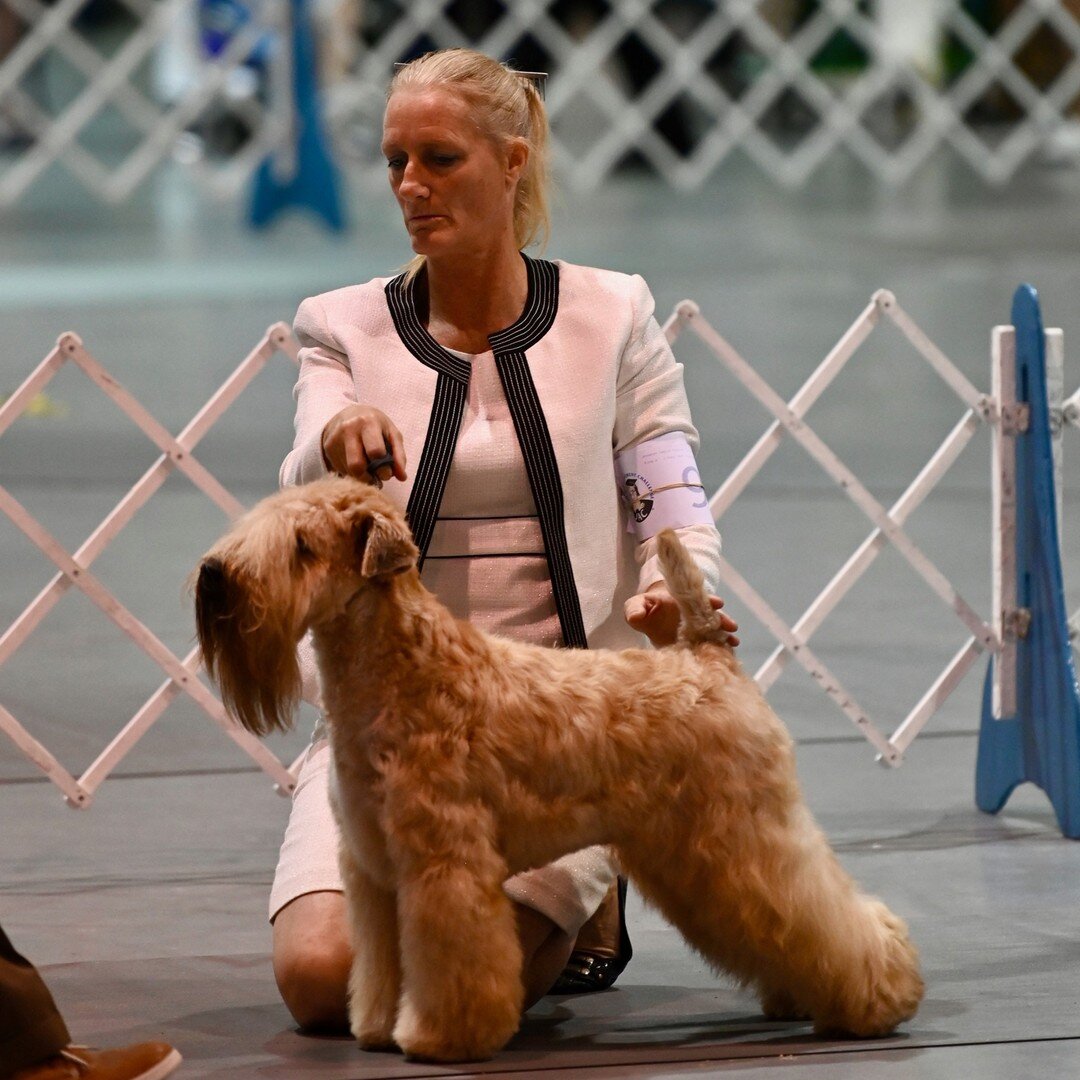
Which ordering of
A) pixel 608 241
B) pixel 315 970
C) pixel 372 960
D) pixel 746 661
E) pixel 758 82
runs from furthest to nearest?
1. pixel 758 82
2. pixel 608 241
3. pixel 746 661
4. pixel 315 970
5. pixel 372 960

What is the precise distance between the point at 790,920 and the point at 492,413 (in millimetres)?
724

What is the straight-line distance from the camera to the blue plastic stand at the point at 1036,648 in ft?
10.4

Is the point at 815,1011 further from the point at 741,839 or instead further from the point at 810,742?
the point at 810,742

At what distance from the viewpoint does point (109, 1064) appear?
6.82 feet

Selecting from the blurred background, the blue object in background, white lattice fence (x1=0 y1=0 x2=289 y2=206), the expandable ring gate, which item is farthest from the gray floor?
the blue object in background

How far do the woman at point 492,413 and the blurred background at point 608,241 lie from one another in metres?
1.21

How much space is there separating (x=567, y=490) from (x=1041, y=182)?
11.7 m

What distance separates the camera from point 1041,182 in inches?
527

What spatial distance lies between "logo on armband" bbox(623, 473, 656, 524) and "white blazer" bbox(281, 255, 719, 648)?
2cm

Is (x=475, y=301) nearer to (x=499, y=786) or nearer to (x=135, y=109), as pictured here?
(x=499, y=786)

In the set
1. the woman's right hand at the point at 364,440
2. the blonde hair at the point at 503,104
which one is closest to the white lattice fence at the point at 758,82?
the blonde hair at the point at 503,104

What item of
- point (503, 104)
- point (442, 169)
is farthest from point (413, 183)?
point (503, 104)

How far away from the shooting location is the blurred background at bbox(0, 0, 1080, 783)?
439cm

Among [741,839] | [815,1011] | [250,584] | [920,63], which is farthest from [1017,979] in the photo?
[920,63]
